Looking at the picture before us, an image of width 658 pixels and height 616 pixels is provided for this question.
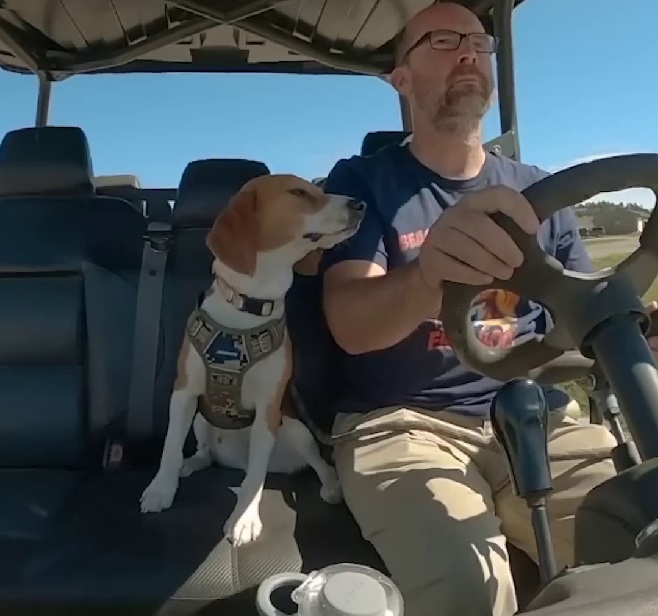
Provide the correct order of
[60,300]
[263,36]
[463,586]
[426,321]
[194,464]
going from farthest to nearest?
[263,36], [60,300], [194,464], [426,321], [463,586]

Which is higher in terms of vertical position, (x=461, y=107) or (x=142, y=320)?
(x=461, y=107)

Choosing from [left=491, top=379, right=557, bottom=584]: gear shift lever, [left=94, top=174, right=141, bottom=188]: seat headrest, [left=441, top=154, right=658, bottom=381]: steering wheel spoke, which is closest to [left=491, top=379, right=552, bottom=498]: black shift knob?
[left=491, top=379, right=557, bottom=584]: gear shift lever

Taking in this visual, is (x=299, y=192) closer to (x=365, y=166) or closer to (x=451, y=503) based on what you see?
(x=365, y=166)

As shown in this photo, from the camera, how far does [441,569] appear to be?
1.69 m

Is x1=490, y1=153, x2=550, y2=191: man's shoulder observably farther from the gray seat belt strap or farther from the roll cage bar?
the gray seat belt strap

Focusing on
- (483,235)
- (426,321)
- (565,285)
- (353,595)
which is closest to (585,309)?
(565,285)

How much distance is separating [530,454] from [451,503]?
56cm

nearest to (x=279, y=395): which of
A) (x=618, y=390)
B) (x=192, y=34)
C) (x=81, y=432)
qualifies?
(x=81, y=432)

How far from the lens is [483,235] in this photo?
1.35 m

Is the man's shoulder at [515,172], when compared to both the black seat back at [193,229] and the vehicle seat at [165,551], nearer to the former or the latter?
the black seat back at [193,229]

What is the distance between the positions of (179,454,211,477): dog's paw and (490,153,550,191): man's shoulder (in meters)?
1.11

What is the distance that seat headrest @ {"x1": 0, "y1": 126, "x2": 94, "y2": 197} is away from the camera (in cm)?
284

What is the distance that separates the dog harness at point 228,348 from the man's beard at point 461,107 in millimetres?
675

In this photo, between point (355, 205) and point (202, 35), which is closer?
point (355, 205)
